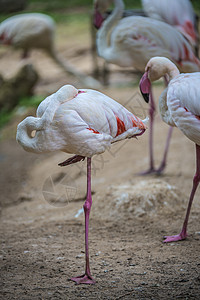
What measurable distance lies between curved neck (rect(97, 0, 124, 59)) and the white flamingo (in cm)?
49

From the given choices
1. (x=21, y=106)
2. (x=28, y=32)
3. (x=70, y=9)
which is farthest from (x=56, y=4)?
(x=21, y=106)

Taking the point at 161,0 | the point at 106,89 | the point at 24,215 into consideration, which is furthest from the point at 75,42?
the point at 24,215

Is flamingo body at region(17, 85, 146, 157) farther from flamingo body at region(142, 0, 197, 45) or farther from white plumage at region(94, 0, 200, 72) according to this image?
flamingo body at region(142, 0, 197, 45)

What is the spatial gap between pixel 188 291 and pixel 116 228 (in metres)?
1.49

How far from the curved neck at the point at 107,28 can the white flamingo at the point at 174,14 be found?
0.49m

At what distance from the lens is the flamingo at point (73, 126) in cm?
321

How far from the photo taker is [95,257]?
3.68 meters

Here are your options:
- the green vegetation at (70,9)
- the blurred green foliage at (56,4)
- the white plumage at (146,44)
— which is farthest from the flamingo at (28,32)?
the blurred green foliage at (56,4)

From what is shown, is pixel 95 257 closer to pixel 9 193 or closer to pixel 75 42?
pixel 9 193

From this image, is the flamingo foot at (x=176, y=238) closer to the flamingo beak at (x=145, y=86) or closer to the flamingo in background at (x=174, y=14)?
the flamingo beak at (x=145, y=86)

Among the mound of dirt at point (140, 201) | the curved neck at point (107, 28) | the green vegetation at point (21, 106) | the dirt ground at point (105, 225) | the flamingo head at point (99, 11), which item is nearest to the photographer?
the dirt ground at point (105, 225)

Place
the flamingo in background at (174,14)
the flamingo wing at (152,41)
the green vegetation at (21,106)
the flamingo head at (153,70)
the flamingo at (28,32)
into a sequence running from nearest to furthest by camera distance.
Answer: the flamingo head at (153,70) → the flamingo wing at (152,41) → the flamingo in background at (174,14) → the green vegetation at (21,106) → the flamingo at (28,32)

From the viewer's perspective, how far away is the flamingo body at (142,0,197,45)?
6.09 metres

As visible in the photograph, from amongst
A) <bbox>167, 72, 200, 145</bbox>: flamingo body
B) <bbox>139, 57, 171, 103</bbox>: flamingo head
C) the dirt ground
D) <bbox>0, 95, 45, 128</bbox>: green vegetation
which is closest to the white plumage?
the dirt ground
